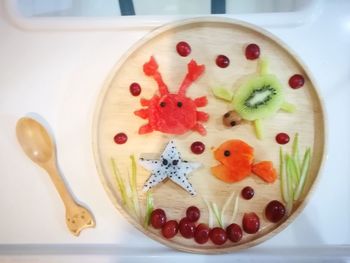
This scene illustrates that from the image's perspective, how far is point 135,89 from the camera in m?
0.72

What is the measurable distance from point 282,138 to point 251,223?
0.53ft

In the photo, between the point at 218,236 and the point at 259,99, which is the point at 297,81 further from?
the point at 218,236

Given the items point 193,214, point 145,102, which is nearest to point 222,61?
→ point 145,102

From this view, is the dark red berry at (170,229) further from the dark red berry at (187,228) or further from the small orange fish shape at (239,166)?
the small orange fish shape at (239,166)

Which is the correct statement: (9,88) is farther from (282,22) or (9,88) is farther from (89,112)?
(282,22)

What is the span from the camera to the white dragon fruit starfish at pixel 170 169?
2.30ft

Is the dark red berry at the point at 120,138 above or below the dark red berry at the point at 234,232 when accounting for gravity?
above

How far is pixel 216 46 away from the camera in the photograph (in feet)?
2.39

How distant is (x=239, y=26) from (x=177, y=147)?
25 centimetres

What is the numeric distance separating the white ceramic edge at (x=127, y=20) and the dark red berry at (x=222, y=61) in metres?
0.08

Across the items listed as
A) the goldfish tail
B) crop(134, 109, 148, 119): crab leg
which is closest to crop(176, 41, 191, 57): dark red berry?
crop(134, 109, 148, 119): crab leg

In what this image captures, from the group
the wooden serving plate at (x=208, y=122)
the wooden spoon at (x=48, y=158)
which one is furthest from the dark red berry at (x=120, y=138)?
the wooden spoon at (x=48, y=158)

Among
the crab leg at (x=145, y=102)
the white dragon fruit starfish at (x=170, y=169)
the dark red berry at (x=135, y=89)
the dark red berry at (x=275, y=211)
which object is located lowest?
the dark red berry at (x=275, y=211)

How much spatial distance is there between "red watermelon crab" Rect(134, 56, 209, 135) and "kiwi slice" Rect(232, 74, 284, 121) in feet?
0.22
